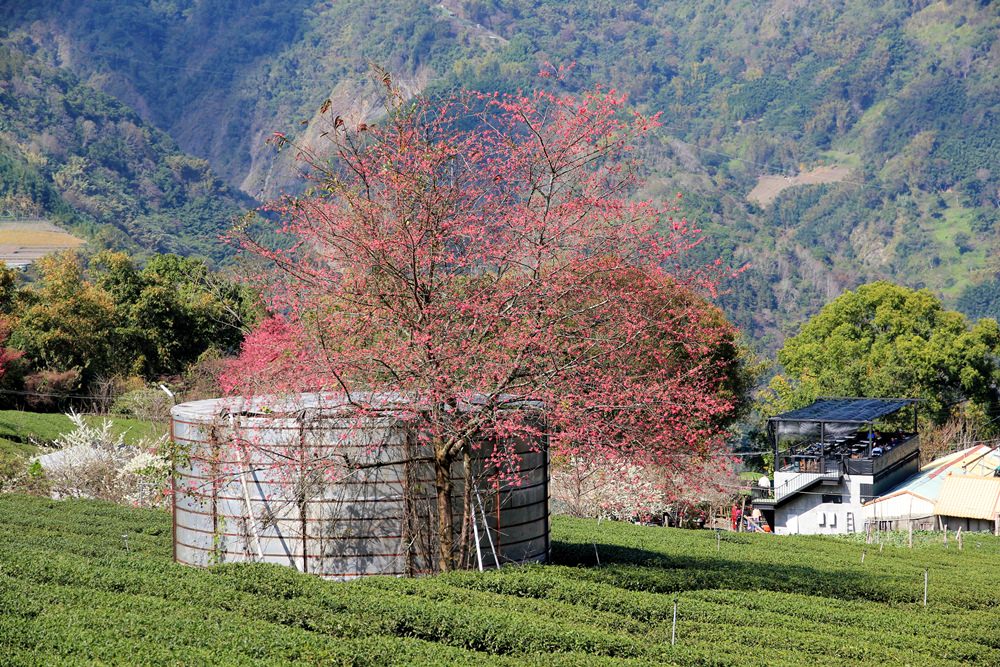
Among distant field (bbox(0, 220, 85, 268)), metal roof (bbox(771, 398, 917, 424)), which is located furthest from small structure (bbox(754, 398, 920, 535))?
distant field (bbox(0, 220, 85, 268))

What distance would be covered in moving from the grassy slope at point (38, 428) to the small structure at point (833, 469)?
2525 centimetres

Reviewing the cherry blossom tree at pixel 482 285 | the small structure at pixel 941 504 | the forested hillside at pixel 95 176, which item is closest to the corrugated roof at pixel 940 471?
the small structure at pixel 941 504

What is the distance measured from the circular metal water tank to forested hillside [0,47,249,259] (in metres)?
129

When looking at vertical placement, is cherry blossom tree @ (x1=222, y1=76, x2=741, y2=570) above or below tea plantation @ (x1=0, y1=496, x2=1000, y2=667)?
above

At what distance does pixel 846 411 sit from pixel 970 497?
8245mm

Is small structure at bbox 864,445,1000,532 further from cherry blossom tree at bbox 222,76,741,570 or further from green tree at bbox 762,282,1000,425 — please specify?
cherry blossom tree at bbox 222,76,741,570

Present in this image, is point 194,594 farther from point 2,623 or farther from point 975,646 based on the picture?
point 975,646

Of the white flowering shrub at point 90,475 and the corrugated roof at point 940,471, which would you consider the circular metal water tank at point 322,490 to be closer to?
the white flowering shrub at point 90,475

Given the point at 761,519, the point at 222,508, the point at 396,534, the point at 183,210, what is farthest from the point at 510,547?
the point at 183,210

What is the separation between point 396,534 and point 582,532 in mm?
13554

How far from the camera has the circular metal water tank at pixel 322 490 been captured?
17.7 meters

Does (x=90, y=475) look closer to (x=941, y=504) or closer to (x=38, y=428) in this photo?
(x=38, y=428)

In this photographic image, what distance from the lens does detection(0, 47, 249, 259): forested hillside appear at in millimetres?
153625

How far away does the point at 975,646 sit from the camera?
623 inches
